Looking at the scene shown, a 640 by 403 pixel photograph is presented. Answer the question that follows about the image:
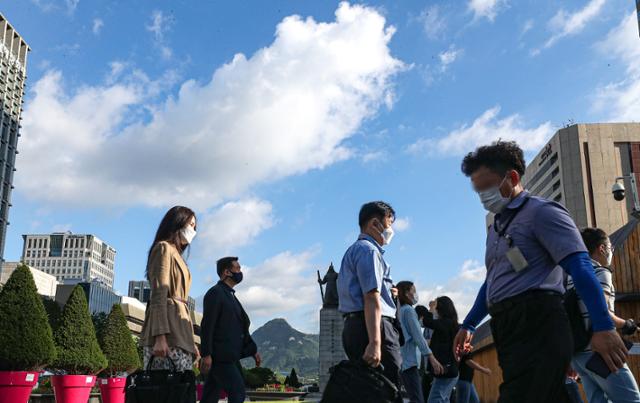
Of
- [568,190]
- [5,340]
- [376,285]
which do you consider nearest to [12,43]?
[568,190]

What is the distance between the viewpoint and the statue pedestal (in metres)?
25.5

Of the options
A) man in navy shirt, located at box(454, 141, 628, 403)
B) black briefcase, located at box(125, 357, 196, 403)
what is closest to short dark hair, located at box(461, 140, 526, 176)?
man in navy shirt, located at box(454, 141, 628, 403)

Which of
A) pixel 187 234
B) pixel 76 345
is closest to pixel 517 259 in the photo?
pixel 187 234

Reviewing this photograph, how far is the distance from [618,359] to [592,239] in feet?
7.46

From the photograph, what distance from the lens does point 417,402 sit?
6355 mm

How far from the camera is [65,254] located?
191 m

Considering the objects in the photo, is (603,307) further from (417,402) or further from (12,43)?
(12,43)

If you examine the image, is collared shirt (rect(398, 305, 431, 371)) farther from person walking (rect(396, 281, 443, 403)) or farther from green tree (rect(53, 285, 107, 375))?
green tree (rect(53, 285, 107, 375))

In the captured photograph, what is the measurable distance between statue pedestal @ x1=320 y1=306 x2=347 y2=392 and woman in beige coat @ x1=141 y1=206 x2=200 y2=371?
21.2 m

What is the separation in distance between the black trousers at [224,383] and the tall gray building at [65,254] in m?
194

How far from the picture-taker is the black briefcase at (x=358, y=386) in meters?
3.68

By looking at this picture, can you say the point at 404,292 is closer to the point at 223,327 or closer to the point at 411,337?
the point at 411,337

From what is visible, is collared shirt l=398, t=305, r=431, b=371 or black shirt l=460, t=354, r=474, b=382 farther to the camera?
black shirt l=460, t=354, r=474, b=382

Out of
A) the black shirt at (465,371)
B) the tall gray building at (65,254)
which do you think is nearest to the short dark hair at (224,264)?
the black shirt at (465,371)
